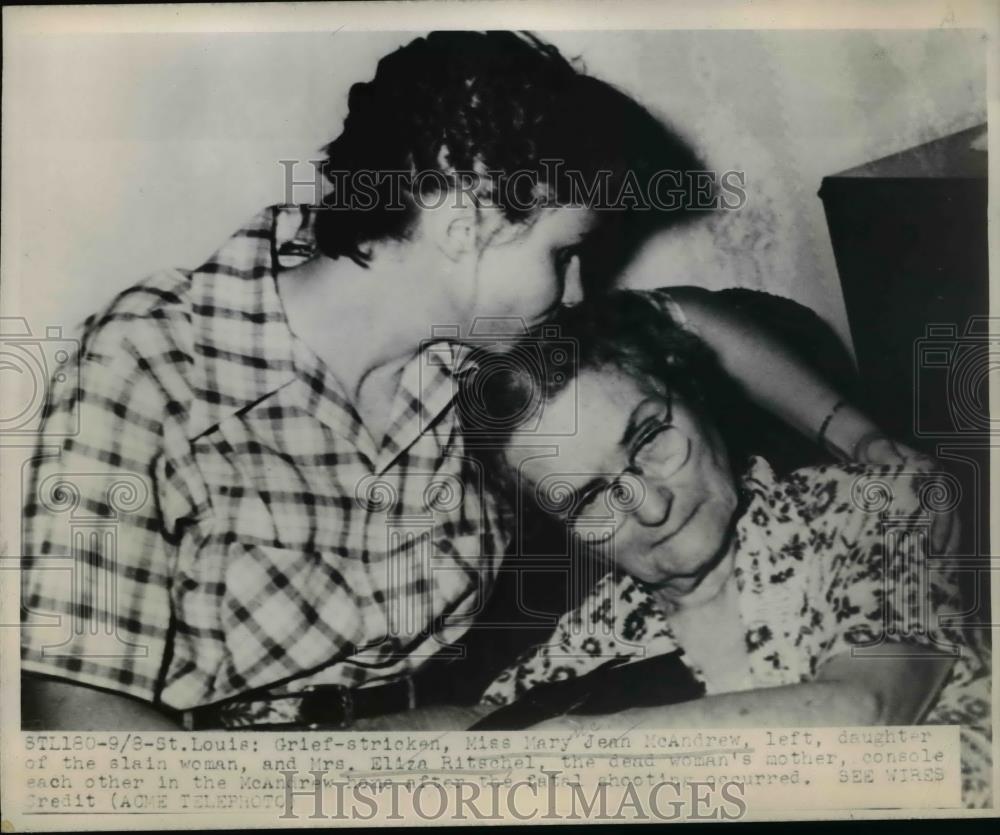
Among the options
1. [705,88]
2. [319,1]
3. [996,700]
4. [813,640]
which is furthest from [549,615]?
[319,1]

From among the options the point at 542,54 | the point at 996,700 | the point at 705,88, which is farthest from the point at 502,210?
the point at 996,700

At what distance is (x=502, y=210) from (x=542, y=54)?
348 millimetres

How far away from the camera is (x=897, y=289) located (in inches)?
83.0

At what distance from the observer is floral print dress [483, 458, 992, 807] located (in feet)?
6.82

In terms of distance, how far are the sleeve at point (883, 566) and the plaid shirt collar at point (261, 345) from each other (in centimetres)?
89

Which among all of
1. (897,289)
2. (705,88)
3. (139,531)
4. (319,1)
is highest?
(319,1)

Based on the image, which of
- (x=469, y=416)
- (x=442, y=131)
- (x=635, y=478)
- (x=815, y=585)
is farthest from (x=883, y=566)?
(x=442, y=131)

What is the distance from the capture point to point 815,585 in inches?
82.1

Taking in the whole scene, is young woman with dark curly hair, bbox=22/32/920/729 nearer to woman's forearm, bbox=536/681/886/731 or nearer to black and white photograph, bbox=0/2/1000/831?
black and white photograph, bbox=0/2/1000/831

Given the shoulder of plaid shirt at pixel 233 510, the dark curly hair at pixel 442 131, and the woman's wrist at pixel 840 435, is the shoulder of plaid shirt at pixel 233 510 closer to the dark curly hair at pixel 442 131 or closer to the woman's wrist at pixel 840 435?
the dark curly hair at pixel 442 131

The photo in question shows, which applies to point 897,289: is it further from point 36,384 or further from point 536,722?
point 36,384

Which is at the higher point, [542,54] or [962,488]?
[542,54]

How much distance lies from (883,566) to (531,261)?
101 centimetres

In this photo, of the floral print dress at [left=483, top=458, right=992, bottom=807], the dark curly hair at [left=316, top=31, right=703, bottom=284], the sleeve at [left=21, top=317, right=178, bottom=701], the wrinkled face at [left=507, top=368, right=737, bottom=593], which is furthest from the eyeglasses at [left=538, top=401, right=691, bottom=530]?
the sleeve at [left=21, top=317, right=178, bottom=701]
